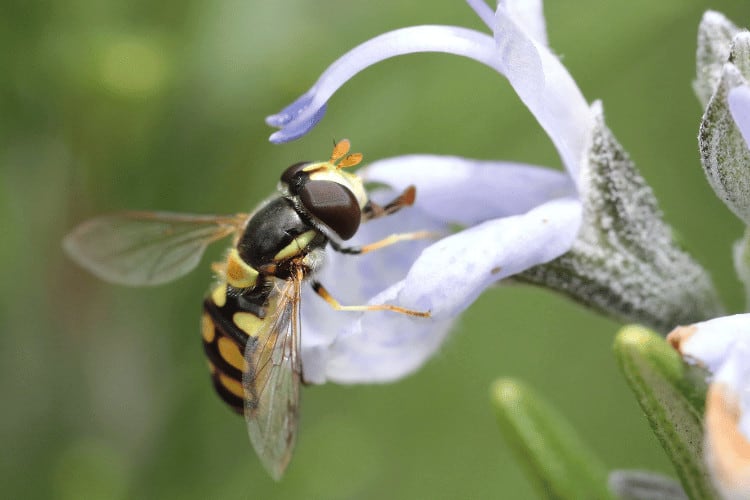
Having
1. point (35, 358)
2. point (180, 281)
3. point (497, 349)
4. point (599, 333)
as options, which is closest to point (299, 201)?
point (180, 281)

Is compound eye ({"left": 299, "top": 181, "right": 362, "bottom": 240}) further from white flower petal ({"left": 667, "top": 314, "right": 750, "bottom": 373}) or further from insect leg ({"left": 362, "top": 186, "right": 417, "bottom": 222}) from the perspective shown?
white flower petal ({"left": 667, "top": 314, "right": 750, "bottom": 373})

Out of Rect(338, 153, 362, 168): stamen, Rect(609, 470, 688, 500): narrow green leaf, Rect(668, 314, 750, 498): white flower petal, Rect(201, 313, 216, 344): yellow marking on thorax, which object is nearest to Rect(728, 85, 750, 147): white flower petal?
Rect(668, 314, 750, 498): white flower petal

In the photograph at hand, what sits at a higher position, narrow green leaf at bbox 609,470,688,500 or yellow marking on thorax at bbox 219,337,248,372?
yellow marking on thorax at bbox 219,337,248,372

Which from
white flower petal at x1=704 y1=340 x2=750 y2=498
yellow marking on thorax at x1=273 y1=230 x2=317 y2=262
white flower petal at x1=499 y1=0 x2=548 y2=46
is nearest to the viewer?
white flower petal at x1=704 y1=340 x2=750 y2=498

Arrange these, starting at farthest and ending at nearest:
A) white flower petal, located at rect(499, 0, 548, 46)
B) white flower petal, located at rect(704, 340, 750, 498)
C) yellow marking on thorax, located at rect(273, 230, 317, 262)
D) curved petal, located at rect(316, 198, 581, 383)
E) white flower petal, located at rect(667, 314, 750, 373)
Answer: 1. yellow marking on thorax, located at rect(273, 230, 317, 262)
2. white flower petal, located at rect(499, 0, 548, 46)
3. curved petal, located at rect(316, 198, 581, 383)
4. white flower petal, located at rect(667, 314, 750, 373)
5. white flower petal, located at rect(704, 340, 750, 498)

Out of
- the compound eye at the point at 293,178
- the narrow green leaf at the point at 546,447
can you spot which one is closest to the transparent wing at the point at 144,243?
the compound eye at the point at 293,178

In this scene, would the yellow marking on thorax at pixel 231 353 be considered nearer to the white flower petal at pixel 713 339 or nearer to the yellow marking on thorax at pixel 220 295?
the yellow marking on thorax at pixel 220 295
